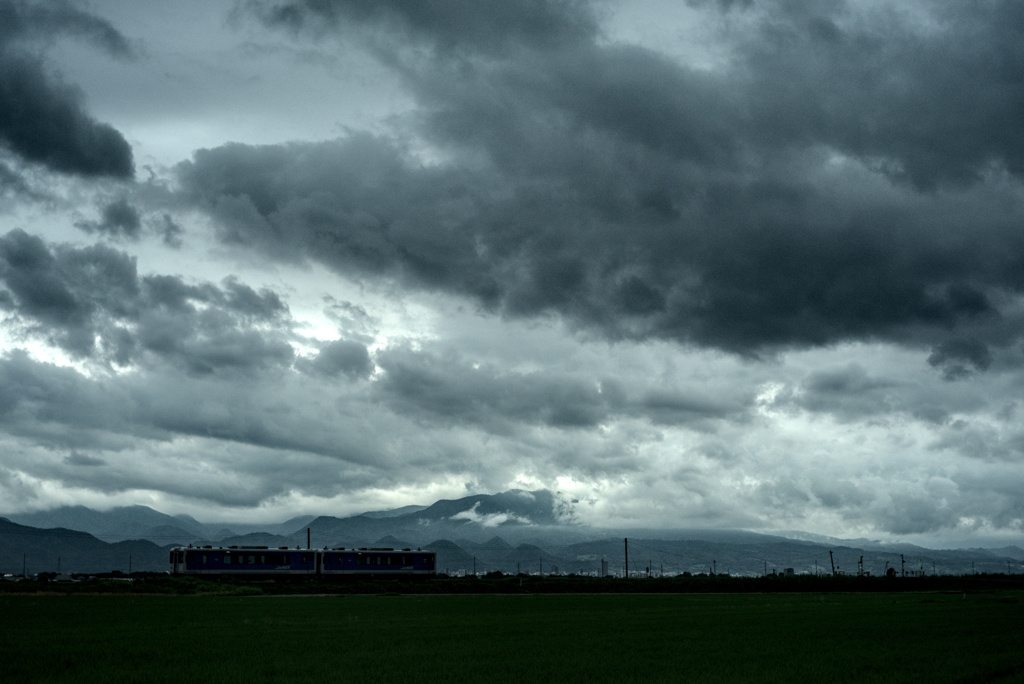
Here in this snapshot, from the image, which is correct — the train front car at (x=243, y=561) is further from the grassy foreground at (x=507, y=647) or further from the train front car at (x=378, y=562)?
the grassy foreground at (x=507, y=647)

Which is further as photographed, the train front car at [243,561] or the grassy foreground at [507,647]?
the train front car at [243,561]

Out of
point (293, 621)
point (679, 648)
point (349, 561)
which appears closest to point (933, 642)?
point (679, 648)

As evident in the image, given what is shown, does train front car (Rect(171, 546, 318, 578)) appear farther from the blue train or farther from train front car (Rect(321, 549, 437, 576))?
train front car (Rect(321, 549, 437, 576))

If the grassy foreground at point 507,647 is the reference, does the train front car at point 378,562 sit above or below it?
below

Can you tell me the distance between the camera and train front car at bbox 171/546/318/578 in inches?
4311

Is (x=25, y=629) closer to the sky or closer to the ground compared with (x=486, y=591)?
closer to the sky

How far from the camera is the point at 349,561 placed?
115312mm

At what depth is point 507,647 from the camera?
31625 millimetres

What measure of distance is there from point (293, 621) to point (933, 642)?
29.3 meters

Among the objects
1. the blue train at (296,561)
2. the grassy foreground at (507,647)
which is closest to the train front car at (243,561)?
the blue train at (296,561)

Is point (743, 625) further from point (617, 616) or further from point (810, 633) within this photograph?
point (617, 616)

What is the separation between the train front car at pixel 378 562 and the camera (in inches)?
4505

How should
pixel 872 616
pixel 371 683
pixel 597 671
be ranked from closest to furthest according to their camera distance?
pixel 371 683 → pixel 597 671 → pixel 872 616

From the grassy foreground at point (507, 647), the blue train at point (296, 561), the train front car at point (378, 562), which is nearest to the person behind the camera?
the grassy foreground at point (507, 647)
